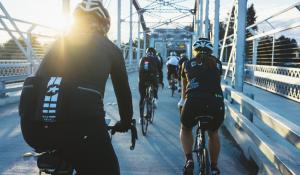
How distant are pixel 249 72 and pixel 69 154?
1873 cm

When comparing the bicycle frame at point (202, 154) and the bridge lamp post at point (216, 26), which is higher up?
the bridge lamp post at point (216, 26)

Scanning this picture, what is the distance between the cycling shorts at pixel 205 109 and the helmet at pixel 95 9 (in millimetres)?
1988

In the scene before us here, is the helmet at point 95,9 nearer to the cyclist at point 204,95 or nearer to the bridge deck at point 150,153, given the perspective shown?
the cyclist at point 204,95

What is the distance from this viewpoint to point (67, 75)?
236cm

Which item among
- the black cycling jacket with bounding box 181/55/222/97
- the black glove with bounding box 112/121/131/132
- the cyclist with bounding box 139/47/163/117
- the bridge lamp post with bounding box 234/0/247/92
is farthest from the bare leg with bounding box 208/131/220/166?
the cyclist with bounding box 139/47/163/117

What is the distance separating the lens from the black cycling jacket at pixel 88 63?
7.88ft

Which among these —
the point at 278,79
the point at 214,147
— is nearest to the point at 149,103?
the point at 214,147

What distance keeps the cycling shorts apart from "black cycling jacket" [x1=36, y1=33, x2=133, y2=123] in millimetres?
1871

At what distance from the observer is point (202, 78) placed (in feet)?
14.6

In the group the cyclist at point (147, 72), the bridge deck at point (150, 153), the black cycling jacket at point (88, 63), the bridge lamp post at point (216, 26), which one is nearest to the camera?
the black cycling jacket at point (88, 63)

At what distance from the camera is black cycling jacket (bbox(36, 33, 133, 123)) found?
7.88 ft

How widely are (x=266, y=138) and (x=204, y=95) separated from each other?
1.30 meters

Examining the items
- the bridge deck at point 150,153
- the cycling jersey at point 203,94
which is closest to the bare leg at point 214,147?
the cycling jersey at point 203,94

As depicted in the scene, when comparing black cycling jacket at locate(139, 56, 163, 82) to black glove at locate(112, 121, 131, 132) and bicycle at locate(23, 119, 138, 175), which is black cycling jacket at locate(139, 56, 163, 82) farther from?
bicycle at locate(23, 119, 138, 175)
